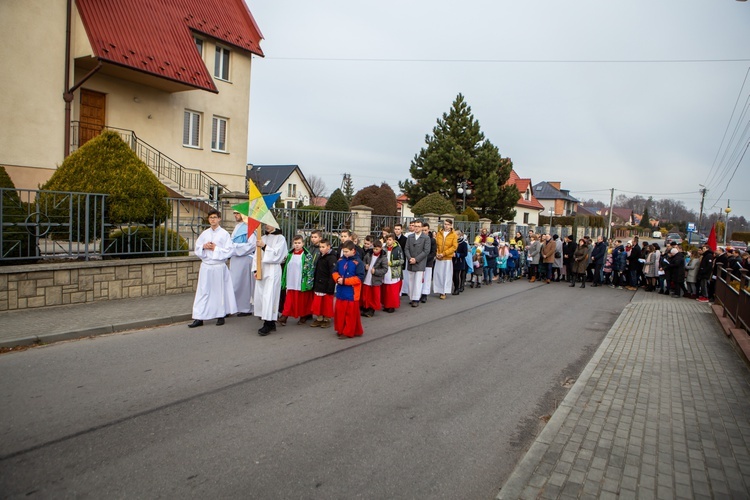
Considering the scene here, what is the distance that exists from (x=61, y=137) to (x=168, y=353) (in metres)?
→ 13.2

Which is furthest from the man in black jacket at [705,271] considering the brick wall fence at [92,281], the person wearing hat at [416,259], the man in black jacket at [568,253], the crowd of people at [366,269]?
the brick wall fence at [92,281]

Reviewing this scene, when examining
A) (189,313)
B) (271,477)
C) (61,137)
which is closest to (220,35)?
(61,137)

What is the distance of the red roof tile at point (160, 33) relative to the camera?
17297 millimetres

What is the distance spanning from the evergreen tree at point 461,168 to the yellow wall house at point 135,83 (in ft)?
64.6

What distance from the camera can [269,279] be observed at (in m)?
8.41

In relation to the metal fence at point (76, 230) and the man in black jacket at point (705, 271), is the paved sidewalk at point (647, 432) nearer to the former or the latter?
the man in black jacket at point (705, 271)

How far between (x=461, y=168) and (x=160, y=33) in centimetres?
2556

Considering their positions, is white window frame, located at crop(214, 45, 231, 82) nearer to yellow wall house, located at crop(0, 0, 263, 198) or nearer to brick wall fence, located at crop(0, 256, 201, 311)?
yellow wall house, located at crop(0, 0, 263, 198)

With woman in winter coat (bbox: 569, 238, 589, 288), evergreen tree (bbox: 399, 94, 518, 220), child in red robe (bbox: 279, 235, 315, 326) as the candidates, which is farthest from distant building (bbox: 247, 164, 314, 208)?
child in red robe (bbox: 279, 235, 315, 326)

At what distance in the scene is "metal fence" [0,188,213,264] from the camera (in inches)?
344

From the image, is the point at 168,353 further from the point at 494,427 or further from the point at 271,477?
the point at 494,427

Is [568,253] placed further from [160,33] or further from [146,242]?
[160,33]

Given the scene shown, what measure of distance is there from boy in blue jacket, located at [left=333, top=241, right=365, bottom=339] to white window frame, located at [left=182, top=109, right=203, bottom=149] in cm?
1593

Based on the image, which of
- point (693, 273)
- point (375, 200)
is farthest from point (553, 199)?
point (693, 273)
